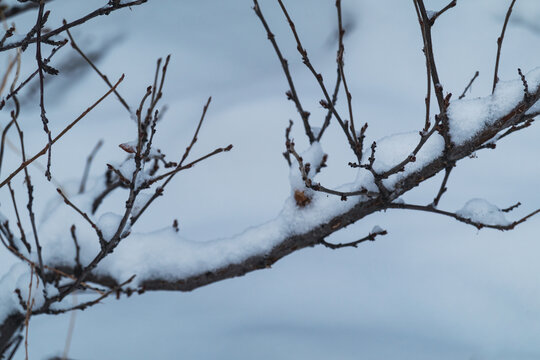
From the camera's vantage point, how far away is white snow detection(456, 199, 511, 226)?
1.62 meters

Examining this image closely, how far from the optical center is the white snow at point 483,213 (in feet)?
5.33

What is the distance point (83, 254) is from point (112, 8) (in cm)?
123

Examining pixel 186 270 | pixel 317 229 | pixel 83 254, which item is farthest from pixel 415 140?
pixel 83 254

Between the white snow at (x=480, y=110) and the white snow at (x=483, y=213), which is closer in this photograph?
the white snow at (x=480, y=110)

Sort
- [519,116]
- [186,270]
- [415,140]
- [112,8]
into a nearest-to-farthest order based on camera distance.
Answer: [112,8] < [519,116] < [415,140] < [186,270]

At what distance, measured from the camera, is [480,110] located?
1.53m

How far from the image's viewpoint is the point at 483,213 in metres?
1.65

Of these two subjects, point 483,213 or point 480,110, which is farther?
point 483,213

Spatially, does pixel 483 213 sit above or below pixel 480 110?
below

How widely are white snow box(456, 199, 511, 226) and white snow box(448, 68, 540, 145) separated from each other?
0.97 ft

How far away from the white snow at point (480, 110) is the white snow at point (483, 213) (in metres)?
0.29

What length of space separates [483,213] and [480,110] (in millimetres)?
381

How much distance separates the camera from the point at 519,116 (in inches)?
58.6

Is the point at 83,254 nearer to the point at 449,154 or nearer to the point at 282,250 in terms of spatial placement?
the point at 282,250
